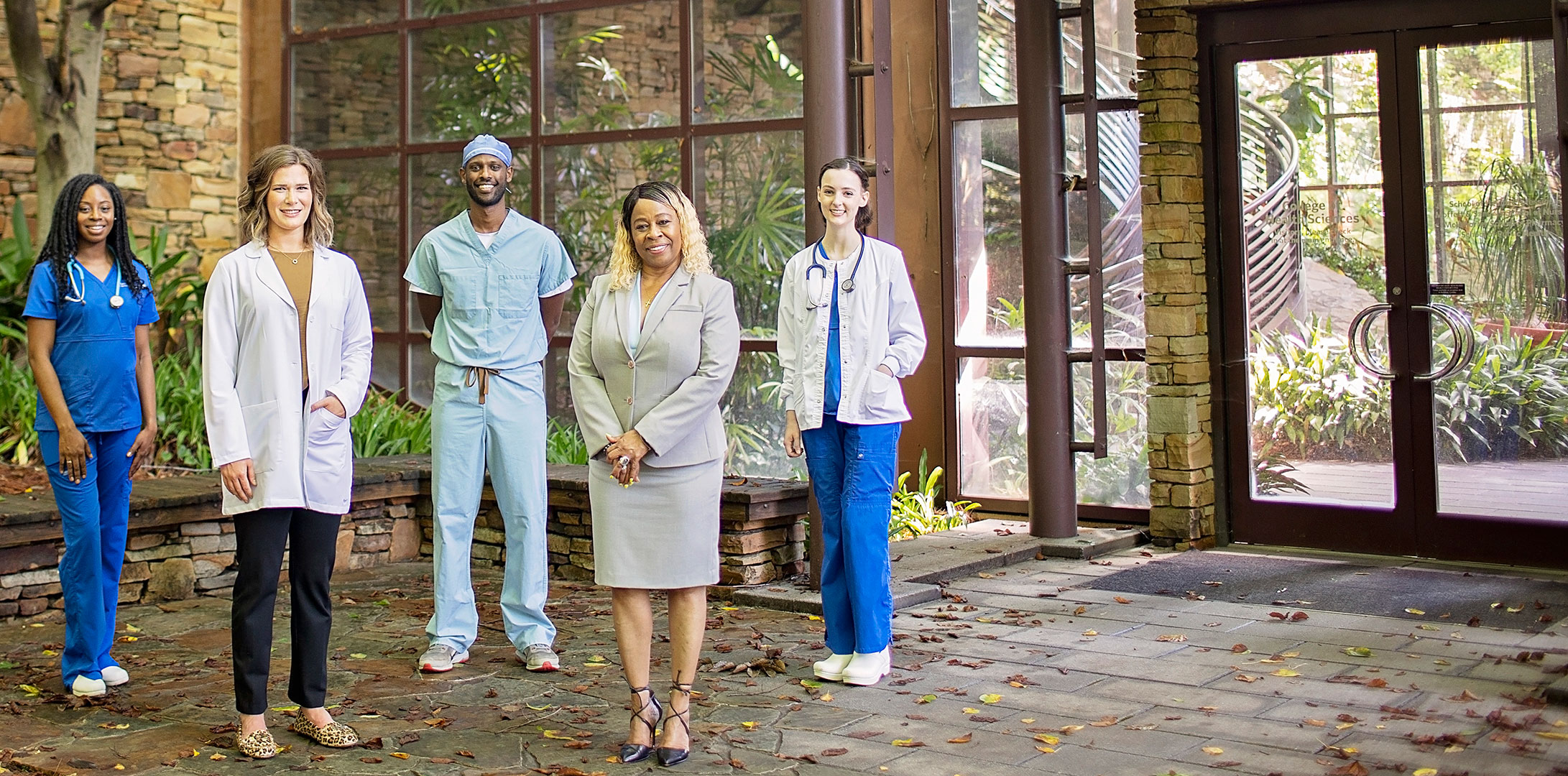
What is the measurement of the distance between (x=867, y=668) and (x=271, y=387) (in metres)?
2.11

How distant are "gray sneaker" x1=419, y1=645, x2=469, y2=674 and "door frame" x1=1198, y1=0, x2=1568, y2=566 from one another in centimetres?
423

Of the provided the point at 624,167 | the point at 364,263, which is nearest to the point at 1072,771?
the point at 624,167

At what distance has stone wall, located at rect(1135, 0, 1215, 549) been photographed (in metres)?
7.63

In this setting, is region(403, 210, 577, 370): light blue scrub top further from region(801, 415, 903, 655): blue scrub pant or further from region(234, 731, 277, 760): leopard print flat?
region(234, 731, 277, 760): leopard print flat

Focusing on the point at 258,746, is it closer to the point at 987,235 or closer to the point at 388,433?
the point at 388,433

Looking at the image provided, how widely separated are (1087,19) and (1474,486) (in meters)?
2.92

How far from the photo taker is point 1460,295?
23.2ft

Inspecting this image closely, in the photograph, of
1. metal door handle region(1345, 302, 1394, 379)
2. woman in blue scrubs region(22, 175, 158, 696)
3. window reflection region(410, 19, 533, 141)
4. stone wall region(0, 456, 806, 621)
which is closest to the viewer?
woman in blue scrubs region(22, 175, 158, 696)

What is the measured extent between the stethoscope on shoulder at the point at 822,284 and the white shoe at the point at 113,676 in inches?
104

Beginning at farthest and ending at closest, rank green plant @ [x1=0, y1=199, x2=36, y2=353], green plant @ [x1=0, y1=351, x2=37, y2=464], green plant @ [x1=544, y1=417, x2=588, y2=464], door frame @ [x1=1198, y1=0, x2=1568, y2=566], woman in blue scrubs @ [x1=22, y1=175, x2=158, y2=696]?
1. green plant @ [x1=0, y1=199, x2=36, y2=353]
2. green plant @ [x1=544, y1=417, x2=588, y2=464]
3. green plant @ [x1=0, y1=351, x2=37, y2=464]
4. door frame @ [x1=1198, y1=0, x2=1568, y2=566]
5. woman in blue scrubs @ [x1=22, y1=175, x2=158, y2=696]

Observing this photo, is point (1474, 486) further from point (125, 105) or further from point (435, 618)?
point (125, 105)

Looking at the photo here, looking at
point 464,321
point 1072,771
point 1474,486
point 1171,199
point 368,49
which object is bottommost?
point 1072,771

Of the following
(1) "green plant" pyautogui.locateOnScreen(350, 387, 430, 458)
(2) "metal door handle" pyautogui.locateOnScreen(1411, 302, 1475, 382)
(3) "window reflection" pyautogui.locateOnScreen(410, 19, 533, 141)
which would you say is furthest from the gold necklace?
(3) "window reflection" pyautogui.locateOnScreen(410, 19, 533, 141)

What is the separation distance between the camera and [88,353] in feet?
16.3
